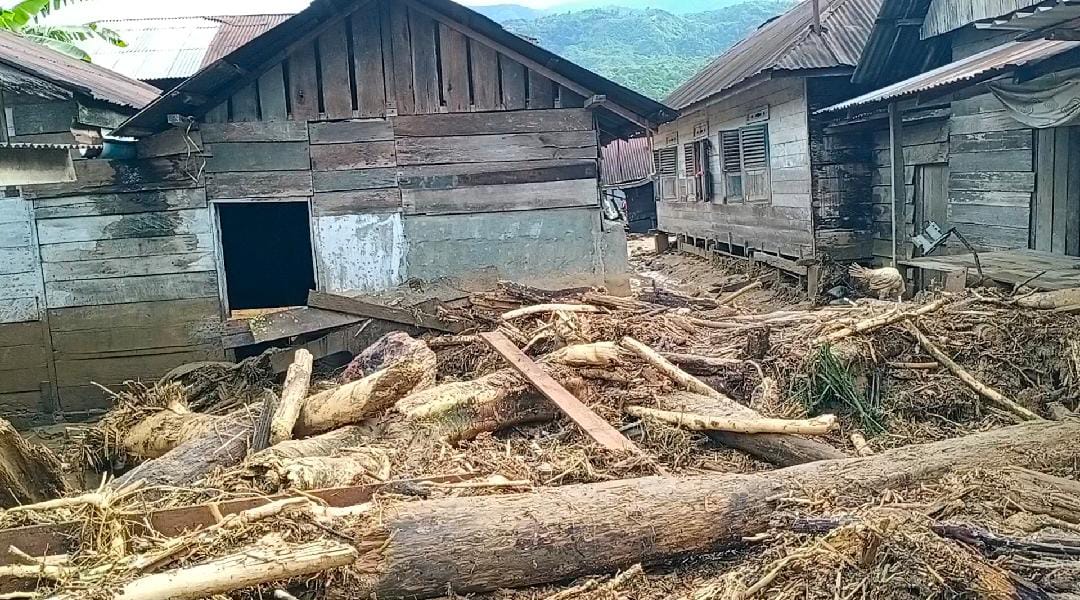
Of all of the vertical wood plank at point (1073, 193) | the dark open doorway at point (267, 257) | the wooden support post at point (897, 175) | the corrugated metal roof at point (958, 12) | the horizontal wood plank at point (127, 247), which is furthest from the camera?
the dark open doorway at point (267, 257)

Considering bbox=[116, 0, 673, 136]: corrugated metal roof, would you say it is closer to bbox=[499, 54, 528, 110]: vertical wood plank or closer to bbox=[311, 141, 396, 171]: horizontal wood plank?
bbox=[499, 54, 528, 110]: vertical wood plank

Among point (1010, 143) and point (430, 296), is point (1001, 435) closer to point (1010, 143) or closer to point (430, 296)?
point (430, 296)

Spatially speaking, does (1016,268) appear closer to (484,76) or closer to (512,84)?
(512,84)

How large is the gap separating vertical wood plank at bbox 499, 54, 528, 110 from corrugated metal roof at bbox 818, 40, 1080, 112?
479 centimetres

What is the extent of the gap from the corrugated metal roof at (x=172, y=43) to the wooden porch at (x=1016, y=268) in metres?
15.2

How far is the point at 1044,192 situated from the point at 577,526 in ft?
29.2

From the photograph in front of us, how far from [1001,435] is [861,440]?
0.86 m

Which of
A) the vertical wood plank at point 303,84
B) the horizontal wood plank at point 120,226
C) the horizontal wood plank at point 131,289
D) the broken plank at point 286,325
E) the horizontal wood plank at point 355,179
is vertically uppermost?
the vertical wood plank at point 303,84

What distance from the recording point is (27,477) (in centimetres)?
532

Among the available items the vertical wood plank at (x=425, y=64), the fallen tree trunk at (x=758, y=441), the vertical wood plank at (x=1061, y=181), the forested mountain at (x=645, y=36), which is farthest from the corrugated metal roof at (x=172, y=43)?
the forested mountain at (x=645, y=36)

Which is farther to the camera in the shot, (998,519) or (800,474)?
(800,474)

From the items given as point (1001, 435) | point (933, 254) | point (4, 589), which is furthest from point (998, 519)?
point (933, 254)

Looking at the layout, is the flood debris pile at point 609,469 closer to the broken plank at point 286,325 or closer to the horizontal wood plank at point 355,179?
the broken plank at point 286,325

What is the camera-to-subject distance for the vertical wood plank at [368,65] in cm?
891
